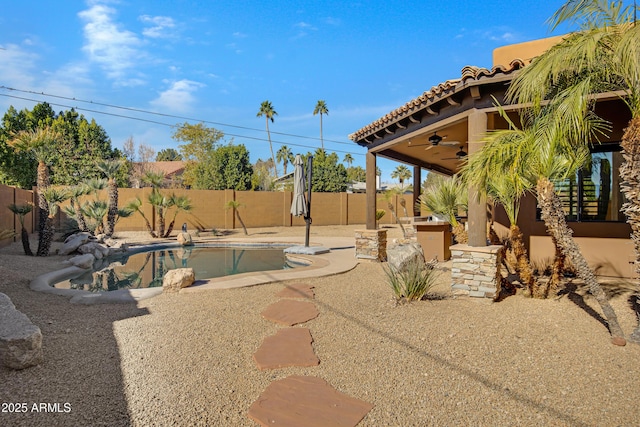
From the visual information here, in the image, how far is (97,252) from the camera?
35.7ft

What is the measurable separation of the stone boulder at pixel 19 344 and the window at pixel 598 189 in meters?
7.81

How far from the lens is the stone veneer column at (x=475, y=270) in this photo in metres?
5.25

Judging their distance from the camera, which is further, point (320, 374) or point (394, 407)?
point (320, 374)

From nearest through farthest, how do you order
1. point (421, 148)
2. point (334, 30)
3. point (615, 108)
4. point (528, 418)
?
point (528, 418)
point (615, 108)
point (421, 148)
point (334, 30)

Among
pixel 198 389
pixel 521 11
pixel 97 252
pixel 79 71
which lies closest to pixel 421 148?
pixel 521 11

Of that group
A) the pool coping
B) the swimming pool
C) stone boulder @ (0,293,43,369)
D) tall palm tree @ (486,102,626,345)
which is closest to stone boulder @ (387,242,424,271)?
the pool coping

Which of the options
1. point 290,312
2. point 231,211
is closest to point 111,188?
point 231,211

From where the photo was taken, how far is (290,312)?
4840mm

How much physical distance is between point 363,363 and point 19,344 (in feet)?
9.55

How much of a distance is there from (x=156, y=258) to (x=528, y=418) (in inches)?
438

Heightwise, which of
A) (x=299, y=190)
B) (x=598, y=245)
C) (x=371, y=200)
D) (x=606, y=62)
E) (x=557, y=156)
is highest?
(x=606, y=62)

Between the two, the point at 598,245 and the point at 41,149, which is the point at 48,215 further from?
the point at 598,245

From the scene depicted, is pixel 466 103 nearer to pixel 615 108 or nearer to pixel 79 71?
pixel 615 108

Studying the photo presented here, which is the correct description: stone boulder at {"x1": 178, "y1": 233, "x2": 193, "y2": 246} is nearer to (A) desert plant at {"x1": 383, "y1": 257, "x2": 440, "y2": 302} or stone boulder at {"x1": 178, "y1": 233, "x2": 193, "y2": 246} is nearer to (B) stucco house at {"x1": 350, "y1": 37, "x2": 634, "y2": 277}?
(B) stucco house at {"x1": 350, "y1": 37, "x2": 634, "y2": 277}
